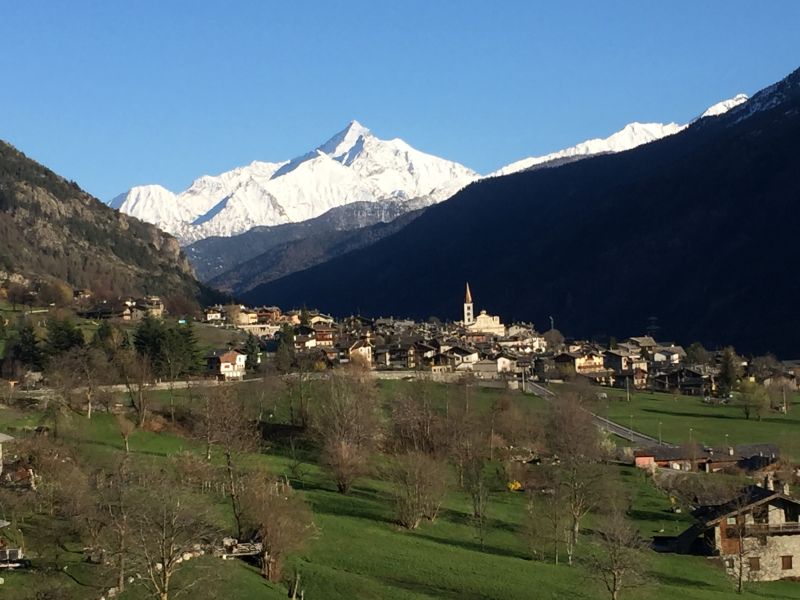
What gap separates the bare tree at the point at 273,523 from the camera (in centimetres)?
3575

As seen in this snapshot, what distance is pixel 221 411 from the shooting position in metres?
59.4

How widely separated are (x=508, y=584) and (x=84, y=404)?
108 ft

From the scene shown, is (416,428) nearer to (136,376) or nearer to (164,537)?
(136,376)

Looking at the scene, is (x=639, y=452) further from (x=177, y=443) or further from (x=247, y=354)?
(x=247, y=354)

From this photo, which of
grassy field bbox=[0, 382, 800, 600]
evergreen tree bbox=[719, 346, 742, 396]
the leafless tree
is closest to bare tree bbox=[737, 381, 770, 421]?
evergreen tree bbox=[719, 346, 742, 396]

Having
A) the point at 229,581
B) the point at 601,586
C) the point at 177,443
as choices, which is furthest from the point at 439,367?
the point at 229,581

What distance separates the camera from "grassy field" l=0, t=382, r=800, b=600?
3400cm

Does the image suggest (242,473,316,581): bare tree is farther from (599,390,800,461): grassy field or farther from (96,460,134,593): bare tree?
(599,390,800,461): grassy field

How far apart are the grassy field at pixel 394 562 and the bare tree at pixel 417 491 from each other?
68cm

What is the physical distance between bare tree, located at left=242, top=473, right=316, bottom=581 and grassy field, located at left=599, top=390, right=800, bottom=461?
43839 mm

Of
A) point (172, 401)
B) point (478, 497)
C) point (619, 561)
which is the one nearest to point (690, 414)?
point (478, 497)

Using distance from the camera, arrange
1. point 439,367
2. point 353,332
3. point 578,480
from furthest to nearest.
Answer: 1. point 353,332
2. point 439,367
3. point 578,480

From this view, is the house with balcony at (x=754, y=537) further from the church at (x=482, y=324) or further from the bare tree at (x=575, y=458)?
the church at (x=482, y=324)

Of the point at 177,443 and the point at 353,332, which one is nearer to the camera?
the point at 177,443
